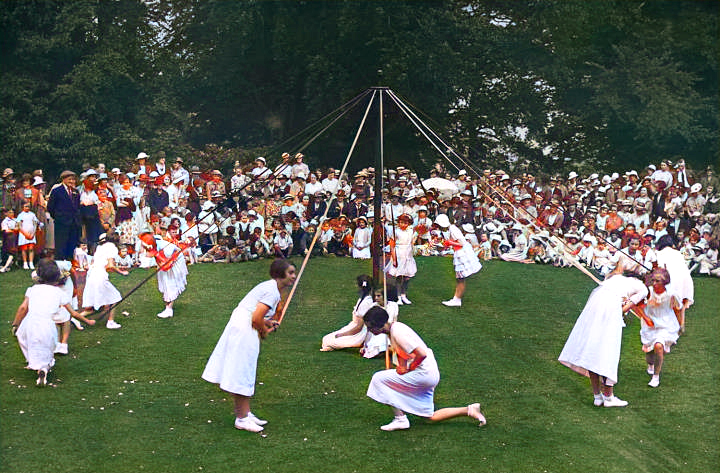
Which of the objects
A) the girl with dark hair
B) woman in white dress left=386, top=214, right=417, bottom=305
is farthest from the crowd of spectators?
the girl with dark hair

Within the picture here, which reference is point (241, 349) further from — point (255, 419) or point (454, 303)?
point (454, 303)

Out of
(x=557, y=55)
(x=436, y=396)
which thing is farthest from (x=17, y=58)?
(x=436, y=396)

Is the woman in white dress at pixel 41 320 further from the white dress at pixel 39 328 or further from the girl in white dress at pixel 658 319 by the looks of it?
the girl in white dress at pixel 658 319

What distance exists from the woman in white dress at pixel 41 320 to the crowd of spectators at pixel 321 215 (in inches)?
224

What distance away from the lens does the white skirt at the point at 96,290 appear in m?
13.0

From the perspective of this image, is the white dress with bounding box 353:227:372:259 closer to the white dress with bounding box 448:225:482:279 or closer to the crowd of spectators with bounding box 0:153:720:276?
the crowd of spectators with bounding box 0:153:720:276

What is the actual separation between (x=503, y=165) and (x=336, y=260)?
1313 centimetres

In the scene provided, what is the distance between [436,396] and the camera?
10617mm

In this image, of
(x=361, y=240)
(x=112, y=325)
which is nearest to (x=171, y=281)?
(x=112, y=325)

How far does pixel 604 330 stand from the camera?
981 centimetres

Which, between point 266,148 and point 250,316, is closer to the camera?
point 250,316

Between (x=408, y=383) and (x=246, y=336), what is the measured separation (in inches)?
67.1

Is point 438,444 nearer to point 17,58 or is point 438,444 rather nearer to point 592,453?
point 592,453

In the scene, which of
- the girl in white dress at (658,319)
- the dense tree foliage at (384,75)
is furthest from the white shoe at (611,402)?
the dense tree foliage at (384,75)
